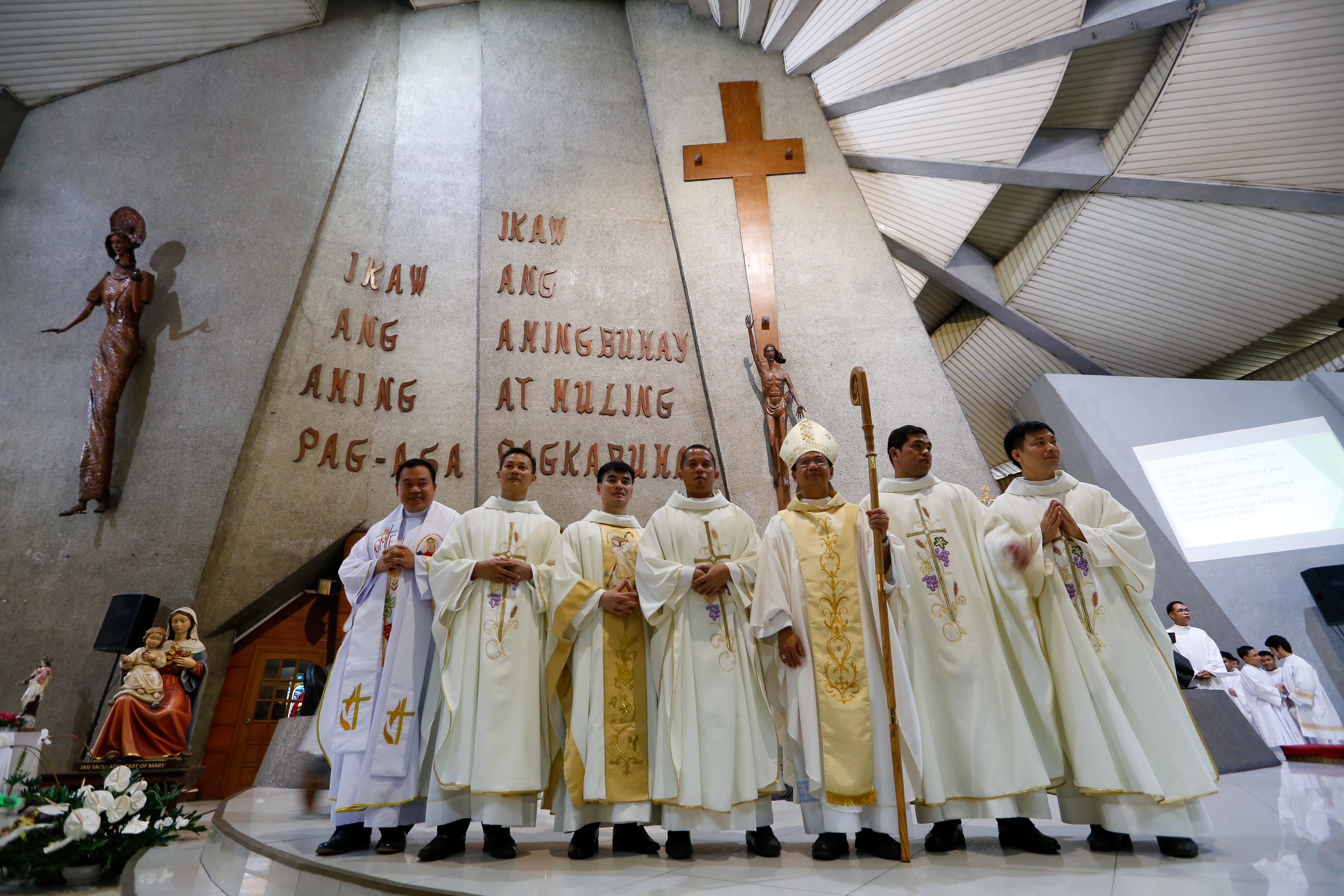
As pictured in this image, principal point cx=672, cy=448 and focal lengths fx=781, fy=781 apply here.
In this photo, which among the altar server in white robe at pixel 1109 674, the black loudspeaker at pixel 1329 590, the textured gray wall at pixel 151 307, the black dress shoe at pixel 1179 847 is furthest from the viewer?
the black loudspeaker at pixel 1329 590

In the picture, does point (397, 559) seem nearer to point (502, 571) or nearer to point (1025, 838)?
point (502, 571)

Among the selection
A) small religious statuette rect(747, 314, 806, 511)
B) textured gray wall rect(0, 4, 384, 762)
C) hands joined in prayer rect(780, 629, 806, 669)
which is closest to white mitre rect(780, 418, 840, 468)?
hands joined in prayer rect(780, 629, 806, 669)

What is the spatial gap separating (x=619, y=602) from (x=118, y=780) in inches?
86.0

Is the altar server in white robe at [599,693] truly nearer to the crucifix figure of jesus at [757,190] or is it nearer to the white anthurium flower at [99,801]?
the white anthurium flower at [99,801]

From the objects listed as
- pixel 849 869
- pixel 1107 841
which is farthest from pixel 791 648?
pixel 1107 841

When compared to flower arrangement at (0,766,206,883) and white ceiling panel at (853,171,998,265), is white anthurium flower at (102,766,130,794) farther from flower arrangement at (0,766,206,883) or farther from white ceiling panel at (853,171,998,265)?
white ceiling panel at (853,171,998,265)

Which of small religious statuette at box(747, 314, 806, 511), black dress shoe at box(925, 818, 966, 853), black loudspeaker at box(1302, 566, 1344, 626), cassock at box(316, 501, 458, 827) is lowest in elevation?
black dress shoe at box(925, 818, 966, 853)

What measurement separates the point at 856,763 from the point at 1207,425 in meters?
7.40

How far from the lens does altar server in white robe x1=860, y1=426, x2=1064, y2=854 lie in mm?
2535

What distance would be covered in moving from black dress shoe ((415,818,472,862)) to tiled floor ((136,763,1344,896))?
4 centimetres

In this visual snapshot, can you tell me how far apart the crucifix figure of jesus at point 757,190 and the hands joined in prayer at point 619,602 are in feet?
11.8

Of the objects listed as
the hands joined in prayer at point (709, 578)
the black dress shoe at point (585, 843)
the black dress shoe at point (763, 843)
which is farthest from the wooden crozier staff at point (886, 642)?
the black dress shoe at point (585, 843)

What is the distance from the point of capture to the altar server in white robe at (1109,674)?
2414mm

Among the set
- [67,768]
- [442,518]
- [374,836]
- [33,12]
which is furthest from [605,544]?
[33,12]
